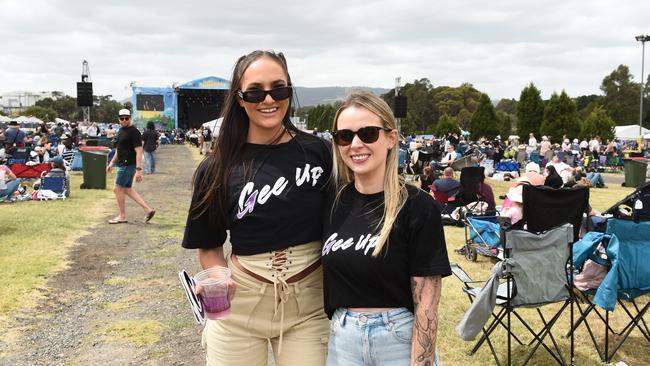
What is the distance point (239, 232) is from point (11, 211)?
9.29 m

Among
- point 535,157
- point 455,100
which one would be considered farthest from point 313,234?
point 455,100

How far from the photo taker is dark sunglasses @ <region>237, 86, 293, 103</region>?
2.04 m

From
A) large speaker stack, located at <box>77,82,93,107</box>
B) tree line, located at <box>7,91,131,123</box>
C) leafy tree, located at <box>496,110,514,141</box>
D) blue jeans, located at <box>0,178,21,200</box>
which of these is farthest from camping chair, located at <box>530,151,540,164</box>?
tree line, located at <box>7,91,131,123</box>

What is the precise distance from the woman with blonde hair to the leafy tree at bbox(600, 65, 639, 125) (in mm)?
71885

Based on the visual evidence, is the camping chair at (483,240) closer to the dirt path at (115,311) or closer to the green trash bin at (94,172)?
the dirt path at (115,311)

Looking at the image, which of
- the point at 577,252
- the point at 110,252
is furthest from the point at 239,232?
the point at 110,252

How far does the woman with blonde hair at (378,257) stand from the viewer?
1.84m

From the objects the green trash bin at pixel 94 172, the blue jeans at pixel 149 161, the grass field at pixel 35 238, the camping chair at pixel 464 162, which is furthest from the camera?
the blue jeans at pixel 149 161

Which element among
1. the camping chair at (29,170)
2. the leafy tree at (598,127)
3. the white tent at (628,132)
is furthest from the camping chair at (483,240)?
the white tent at (628,132)

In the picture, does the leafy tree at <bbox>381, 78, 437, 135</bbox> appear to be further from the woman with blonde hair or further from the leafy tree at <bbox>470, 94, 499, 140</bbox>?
the woman with blonde hair

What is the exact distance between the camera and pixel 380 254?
1849 millimetres

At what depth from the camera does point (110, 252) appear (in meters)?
7.19

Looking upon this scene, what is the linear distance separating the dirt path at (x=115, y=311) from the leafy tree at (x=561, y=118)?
3147cm

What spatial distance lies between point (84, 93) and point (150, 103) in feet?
81.9
